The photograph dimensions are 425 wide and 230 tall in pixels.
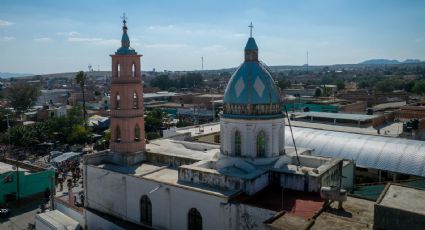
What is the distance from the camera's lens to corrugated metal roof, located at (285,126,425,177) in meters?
25.3

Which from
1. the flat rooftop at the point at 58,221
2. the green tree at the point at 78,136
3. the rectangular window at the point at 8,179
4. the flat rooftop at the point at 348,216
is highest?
the flat rooftop at the point at 348,216

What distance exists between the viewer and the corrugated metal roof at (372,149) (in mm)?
→ 25312

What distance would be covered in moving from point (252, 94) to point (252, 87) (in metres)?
0.32

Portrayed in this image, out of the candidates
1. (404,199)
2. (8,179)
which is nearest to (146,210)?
(404,199)

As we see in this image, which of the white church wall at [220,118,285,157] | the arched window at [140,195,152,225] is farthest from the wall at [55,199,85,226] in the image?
the white church wall at [220,118,285,157]

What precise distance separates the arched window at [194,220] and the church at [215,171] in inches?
1.8

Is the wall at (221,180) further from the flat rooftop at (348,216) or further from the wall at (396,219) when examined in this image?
the wall at (396,219)

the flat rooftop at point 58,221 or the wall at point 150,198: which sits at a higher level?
the wall at point 150,198

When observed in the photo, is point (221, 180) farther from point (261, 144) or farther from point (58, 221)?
point (58, 221)

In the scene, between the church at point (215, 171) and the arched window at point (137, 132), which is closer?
the church at point (215, 171)

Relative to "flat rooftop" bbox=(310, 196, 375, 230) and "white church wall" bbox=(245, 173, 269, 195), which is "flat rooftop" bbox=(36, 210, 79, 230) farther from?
"flat rooftop" bbox=(310, 196, 375, 230)

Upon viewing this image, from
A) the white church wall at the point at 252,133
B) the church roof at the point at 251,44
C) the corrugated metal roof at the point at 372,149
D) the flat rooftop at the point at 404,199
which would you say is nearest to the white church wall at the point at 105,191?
the white church wall at the point at 252,133

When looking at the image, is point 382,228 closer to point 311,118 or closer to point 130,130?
point 130,130

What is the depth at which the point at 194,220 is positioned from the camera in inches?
656
